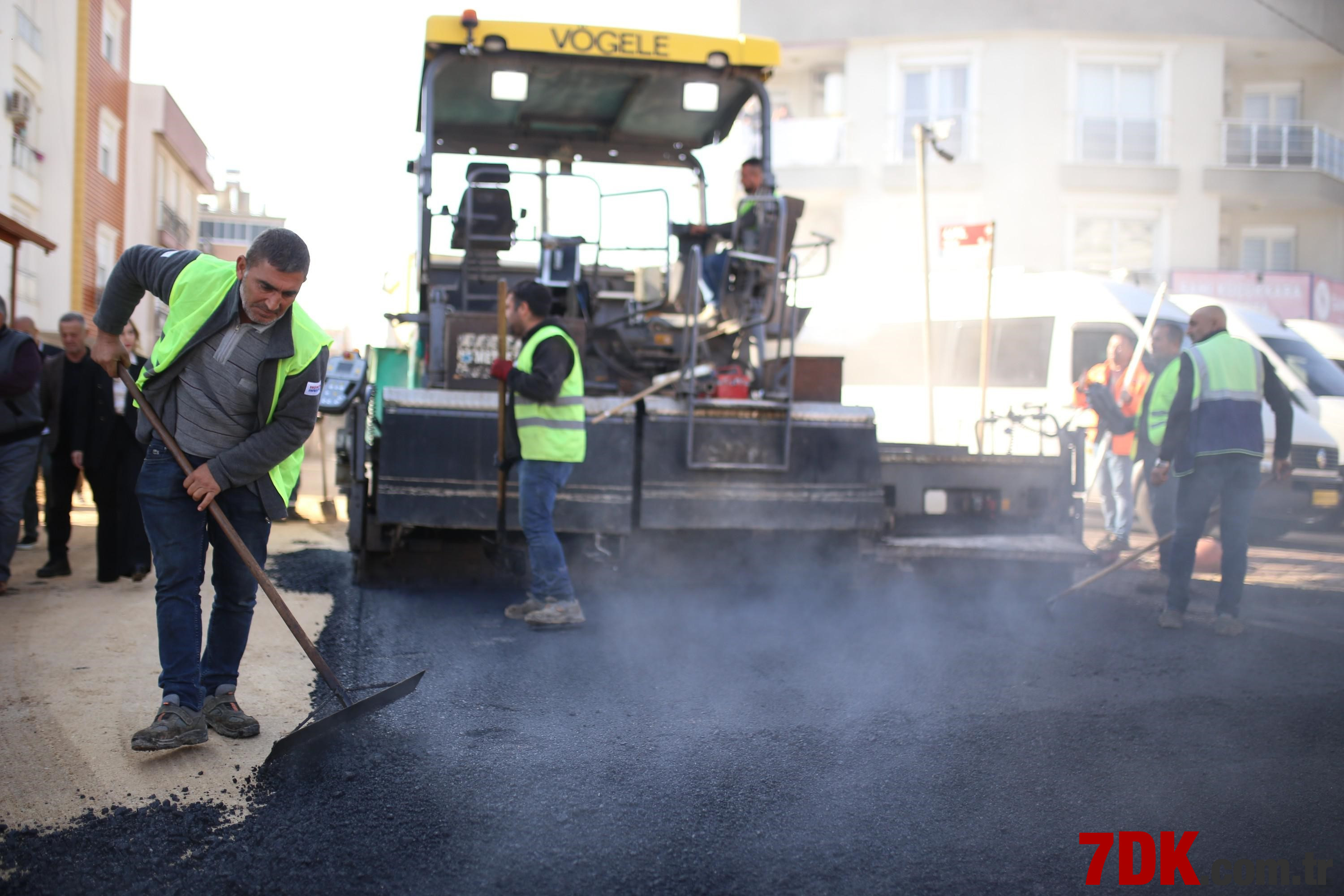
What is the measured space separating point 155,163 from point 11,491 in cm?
2307

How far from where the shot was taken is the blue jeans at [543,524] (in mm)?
5547

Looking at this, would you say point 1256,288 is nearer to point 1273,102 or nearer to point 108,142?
point 1273,102

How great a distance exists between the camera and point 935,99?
2242 cm

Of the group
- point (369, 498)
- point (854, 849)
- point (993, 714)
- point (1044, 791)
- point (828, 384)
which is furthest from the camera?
point (828, 384)

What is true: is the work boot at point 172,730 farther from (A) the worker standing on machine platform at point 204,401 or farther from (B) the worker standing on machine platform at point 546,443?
(B) the worker standing on machine platform at point 546,443

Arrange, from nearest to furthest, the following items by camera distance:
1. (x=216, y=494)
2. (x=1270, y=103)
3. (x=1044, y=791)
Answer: (x=1044, y=791), (x=216, y=494), (x=1270, y=103)

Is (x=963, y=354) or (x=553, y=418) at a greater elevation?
(x=963, y=354)

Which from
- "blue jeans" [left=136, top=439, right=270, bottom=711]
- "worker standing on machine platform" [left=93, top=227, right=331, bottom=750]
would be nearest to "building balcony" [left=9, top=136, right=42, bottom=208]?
"worker standing on machine platform" [left=93, top=227, right=331, bottom=750]

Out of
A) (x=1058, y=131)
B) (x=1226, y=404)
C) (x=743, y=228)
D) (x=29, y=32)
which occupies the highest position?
(x=29, y=32)

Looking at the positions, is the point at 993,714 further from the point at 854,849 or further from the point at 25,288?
the point at 25,288

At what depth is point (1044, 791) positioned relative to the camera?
3.24 metres

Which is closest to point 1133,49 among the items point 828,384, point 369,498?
point 828,384

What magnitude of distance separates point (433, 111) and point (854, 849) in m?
5.71

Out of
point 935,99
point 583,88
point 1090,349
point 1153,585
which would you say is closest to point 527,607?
point 583,88
